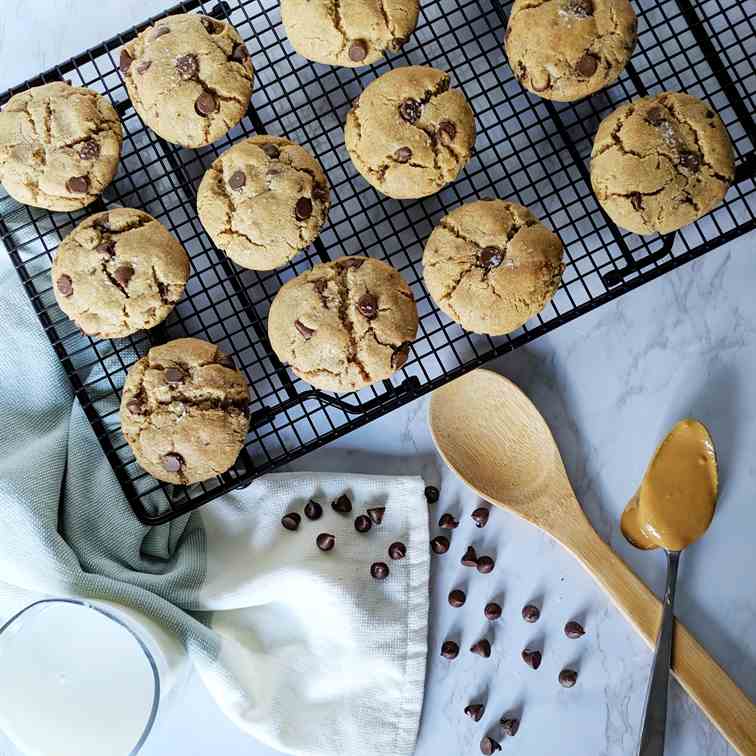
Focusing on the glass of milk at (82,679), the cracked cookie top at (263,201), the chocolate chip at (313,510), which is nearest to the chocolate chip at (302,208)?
the cracked cookie top at (263,201)

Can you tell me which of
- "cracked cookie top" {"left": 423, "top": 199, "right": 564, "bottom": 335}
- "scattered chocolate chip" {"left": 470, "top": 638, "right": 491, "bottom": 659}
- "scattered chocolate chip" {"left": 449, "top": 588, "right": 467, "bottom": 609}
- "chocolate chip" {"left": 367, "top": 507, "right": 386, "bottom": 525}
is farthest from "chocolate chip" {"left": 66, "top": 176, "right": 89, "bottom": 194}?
"scattered chocolate chip" {"left": 470, "top": 638, "right": 491, "bottom": 659}

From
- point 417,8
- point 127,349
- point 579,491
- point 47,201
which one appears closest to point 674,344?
point 579,491

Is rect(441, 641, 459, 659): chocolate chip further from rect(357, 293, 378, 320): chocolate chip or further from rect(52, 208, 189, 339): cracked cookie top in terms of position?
rect(52, 208, 189, 339): cracked cookie top

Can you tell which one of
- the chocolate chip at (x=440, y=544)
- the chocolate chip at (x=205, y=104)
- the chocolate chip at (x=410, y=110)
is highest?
the chocolate chip at (x=205, y=104)

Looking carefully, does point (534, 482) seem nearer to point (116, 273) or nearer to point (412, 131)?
point (412, 131)

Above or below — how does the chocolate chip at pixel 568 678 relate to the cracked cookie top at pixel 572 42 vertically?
below

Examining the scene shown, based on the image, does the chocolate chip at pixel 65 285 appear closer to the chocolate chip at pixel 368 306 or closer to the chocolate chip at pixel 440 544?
the chocolate chip at pixel 368 306

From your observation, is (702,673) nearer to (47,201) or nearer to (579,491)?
(579,491)
